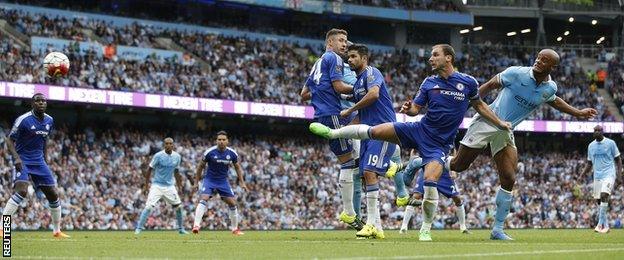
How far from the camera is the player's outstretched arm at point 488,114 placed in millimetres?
15953

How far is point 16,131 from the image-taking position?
20.7 metres

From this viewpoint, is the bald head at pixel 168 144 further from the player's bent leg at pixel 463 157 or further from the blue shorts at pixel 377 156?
the player's bent leg at pixel 463 157

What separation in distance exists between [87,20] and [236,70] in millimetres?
7492

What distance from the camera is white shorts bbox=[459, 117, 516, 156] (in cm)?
1680

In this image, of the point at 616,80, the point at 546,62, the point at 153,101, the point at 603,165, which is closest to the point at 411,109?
the point at 546,62

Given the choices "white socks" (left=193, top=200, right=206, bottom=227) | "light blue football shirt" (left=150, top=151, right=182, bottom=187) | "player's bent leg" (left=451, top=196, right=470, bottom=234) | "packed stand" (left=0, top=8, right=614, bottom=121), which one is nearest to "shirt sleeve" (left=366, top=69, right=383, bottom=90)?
"player's bent leg" (left=451, top=196, right=470, bottom=234)

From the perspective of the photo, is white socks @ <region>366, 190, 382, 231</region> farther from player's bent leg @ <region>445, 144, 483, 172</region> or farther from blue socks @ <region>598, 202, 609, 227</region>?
blue socks @ <region>598, 202, 609, 227</region>

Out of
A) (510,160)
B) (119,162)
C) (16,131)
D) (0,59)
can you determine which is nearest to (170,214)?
(119,162)

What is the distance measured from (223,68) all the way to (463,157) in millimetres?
37204

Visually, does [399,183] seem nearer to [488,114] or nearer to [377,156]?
[377,156]

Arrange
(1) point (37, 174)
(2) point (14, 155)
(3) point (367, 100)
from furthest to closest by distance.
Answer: (1) point (37, 174)
(2) point (14, 155)
(3) point (367, 100)

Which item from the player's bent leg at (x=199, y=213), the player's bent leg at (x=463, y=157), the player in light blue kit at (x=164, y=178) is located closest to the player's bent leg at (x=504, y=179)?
the player's bent leg at (x=463, y=157)

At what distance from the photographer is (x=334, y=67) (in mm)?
17969

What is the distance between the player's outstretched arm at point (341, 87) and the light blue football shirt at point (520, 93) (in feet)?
7.74
